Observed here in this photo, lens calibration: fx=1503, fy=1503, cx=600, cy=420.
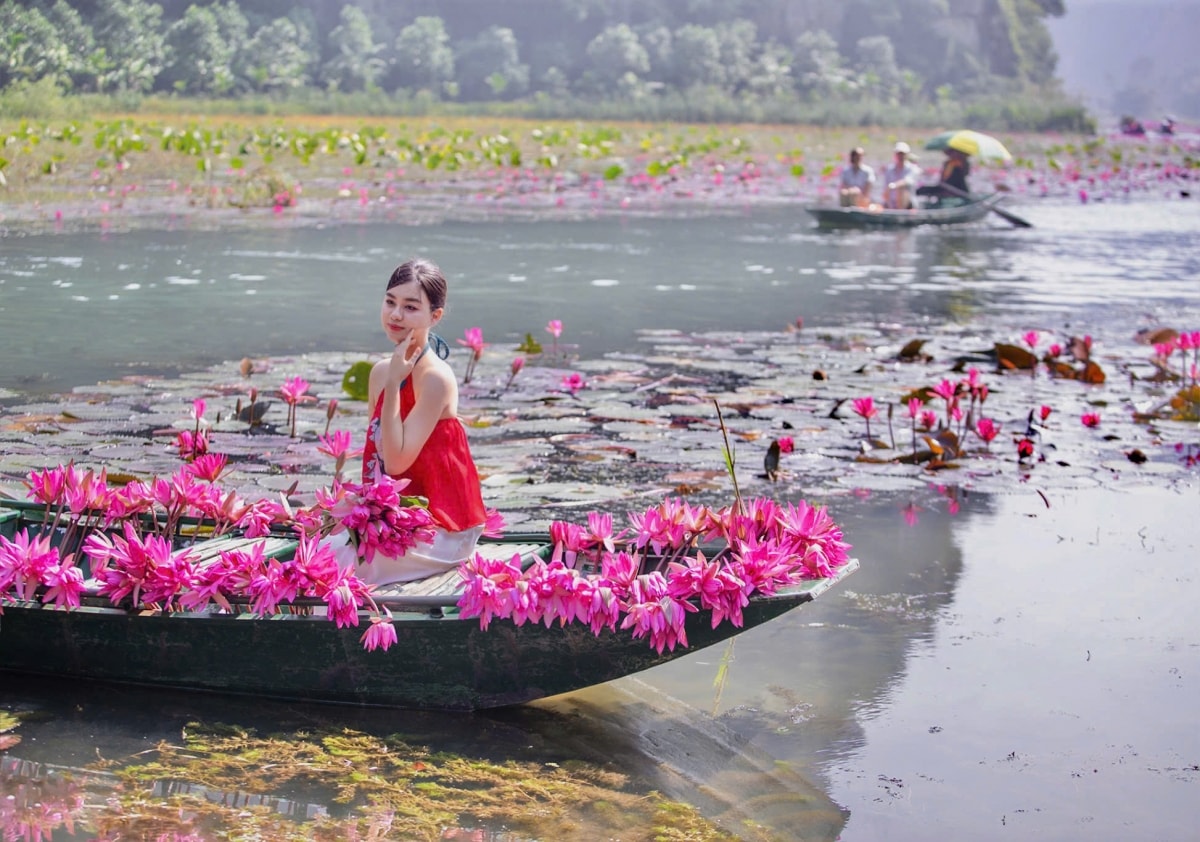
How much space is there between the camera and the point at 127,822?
10.5ft

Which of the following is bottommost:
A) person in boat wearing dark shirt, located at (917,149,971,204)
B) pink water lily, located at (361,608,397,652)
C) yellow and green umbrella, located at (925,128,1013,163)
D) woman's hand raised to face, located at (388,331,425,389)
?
pink water lily, located at (361,608,397,652)

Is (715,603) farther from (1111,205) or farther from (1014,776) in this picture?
Result: (1111,205)

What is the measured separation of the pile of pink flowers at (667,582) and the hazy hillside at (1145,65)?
397 ft

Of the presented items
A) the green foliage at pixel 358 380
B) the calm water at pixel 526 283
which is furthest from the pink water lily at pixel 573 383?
the calm water at pixel 526 283

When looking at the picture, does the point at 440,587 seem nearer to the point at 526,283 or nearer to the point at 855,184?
the point at 526,283

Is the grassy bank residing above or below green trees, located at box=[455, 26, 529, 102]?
below

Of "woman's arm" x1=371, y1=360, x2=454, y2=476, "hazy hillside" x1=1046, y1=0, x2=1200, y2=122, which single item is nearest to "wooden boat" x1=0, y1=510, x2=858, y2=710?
"woman's arm" x1=371, y1=360, x2=454, y2=476

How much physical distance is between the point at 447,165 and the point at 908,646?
2115 cm

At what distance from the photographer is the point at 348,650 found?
3717 millimetres

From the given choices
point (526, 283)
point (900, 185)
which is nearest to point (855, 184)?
point (900, 185)

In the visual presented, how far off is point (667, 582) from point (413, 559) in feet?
2.28

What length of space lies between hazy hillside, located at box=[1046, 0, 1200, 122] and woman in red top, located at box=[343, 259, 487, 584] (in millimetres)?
120930

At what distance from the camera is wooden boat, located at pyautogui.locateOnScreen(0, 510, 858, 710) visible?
12.0ft

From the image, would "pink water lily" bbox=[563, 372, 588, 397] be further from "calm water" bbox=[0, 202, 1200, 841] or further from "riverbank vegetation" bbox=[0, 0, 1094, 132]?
"riverbank vegetation" bbox=[0, 0, 1094, 132]
